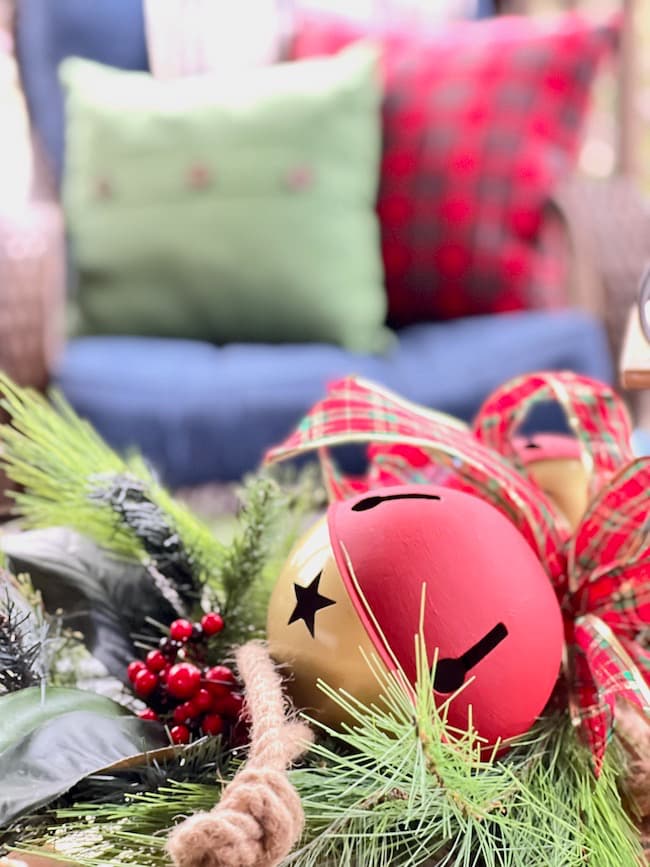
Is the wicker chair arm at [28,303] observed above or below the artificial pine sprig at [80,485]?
below

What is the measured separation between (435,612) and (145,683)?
0.14 metres

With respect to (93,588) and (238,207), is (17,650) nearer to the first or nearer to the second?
(93,588)

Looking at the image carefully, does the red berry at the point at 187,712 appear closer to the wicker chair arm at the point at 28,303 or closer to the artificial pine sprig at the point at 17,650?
the artificial pine sprig at the point at 17,650

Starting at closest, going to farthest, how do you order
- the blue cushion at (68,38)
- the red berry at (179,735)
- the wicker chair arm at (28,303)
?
the red berry at (179,735) < the wicker chair arm at (28,303) < the blue cushion at (68,38)

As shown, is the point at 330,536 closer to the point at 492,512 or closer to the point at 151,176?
the point at 492,512

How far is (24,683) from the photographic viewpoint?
40 centimetres

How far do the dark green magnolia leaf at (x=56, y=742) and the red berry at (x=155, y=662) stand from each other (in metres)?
0.03

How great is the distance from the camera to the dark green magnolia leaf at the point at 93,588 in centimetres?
45

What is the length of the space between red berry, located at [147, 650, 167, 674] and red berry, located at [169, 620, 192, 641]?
0.04ft

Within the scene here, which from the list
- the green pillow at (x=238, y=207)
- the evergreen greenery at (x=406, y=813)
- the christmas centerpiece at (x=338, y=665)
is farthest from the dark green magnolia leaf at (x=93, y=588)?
the green pillow at (x=238, y=207)

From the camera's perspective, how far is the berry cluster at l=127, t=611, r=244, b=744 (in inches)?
16.3

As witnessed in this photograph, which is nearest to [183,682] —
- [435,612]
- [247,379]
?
[435,612]

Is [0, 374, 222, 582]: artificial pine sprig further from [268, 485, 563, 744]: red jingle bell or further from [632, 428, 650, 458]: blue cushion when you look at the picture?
[632, 428, 650, 458]: blue cushion

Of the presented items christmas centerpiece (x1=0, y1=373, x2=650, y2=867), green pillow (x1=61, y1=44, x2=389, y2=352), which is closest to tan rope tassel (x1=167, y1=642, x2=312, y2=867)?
christmas centerpiece (x1=0, y1=373, x2=650, y2=867)
